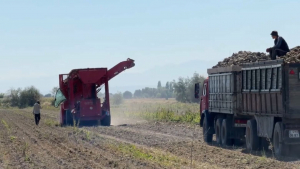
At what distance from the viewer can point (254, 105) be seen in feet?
61.4

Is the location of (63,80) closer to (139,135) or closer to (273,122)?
(139,135)

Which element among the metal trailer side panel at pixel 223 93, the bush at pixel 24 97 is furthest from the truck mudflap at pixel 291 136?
the bush at pixel 24 97

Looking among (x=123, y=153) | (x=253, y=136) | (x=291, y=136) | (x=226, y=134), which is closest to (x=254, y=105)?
(x=253, y=136)

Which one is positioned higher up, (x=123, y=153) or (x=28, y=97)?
(x=28, y=97)

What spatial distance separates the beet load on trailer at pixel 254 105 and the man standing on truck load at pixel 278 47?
71 cm

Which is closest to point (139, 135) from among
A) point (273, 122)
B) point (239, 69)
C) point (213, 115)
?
point (213, 115)

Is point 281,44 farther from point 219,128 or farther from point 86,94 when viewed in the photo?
point 86,94

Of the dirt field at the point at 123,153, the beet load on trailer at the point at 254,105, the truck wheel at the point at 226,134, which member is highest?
the beet load on trailer at the point at 254,105

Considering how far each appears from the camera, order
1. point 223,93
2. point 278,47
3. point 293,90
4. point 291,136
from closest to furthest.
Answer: point 293,90 → point 291,136 → point 278,47 → point 223,93

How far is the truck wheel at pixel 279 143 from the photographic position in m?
16.7

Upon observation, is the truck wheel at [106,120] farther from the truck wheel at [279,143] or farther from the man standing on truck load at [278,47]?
the truck wheel at [279,143]

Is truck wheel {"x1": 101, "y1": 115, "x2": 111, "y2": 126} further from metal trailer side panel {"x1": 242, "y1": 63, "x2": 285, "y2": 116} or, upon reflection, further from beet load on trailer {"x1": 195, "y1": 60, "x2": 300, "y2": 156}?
metal trailer side panel {"x1": 242, "y1": 63, "x2": 285, "y2": 116}

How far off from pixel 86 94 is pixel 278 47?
1770cm

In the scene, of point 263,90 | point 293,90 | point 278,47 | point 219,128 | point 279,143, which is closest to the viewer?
point 293,90
